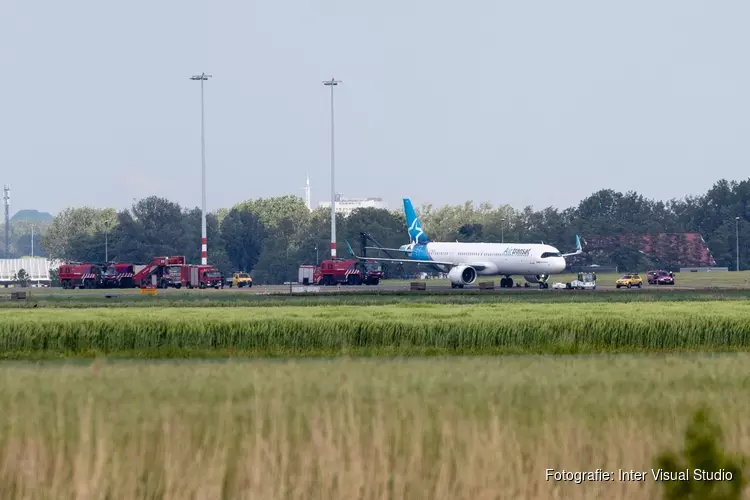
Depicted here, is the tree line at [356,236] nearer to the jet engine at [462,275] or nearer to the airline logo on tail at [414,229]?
the airline logo on tail at [414,229]

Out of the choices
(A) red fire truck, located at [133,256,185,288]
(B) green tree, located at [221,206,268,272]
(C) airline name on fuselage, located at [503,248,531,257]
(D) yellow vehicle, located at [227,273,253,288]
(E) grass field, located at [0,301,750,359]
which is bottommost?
(E) grass field, located at [0,301,750,359]

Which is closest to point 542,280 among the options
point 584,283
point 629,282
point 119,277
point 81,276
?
point 584,283

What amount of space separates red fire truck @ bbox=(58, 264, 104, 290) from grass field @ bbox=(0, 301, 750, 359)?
73483mm

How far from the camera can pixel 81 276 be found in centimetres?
11706

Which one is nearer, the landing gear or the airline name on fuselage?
the landing gear

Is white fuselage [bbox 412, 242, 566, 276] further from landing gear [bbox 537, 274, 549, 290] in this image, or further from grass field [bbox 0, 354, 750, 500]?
grass field [bbox 0, 354, 750, 500]

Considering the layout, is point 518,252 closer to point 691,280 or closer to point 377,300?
point 691,280

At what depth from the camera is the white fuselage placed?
96.2m

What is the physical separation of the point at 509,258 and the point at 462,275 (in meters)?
4.23

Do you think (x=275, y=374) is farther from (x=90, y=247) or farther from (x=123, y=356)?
(x=90, y=247)

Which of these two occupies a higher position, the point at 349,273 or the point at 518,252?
the point at 518,252

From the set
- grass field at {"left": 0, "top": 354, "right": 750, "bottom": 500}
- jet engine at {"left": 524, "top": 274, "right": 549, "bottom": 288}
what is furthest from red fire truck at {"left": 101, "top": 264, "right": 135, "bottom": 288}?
grass field at {"left": 0, "top": 354, "right": 750, "bottom": 500}

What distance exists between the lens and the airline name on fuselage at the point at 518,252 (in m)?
97.3

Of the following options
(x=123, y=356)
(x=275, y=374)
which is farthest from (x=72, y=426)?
(x=123, y=356)
